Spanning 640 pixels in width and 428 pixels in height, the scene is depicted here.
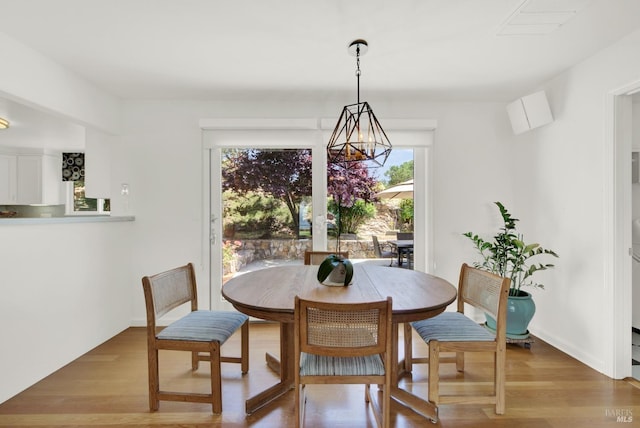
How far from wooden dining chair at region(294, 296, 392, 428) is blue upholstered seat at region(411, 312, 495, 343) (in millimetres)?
480

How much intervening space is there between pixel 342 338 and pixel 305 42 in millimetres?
1850

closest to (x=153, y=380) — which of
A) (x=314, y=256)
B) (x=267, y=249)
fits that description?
(x=314, y=256)

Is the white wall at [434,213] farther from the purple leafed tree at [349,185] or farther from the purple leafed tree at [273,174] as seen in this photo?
the purple leafed tree at [349,185]

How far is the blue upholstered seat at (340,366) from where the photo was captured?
1.55m

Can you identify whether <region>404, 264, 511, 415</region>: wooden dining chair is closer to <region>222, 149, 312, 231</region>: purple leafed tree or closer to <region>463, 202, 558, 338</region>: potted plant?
<region>463, 202, 558, 338</region>: potted plant

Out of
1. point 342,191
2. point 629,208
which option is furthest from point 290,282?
point 629,208

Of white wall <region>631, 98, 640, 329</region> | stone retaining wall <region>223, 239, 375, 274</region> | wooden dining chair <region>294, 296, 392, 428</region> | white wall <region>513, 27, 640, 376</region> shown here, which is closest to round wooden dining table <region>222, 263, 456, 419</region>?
wooden dining chair <region>294, 296, 392, 428</region>

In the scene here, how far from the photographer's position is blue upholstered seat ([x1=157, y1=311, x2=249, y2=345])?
187cm

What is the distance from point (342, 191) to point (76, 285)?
2.46 meters

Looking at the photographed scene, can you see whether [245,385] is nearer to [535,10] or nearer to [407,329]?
[407,329]

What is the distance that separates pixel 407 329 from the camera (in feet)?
7.61

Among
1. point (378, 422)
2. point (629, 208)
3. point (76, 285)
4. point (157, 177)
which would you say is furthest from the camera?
point (157, 177)

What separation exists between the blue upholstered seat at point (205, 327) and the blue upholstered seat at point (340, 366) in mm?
580

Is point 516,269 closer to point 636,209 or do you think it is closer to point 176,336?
point 636,209
